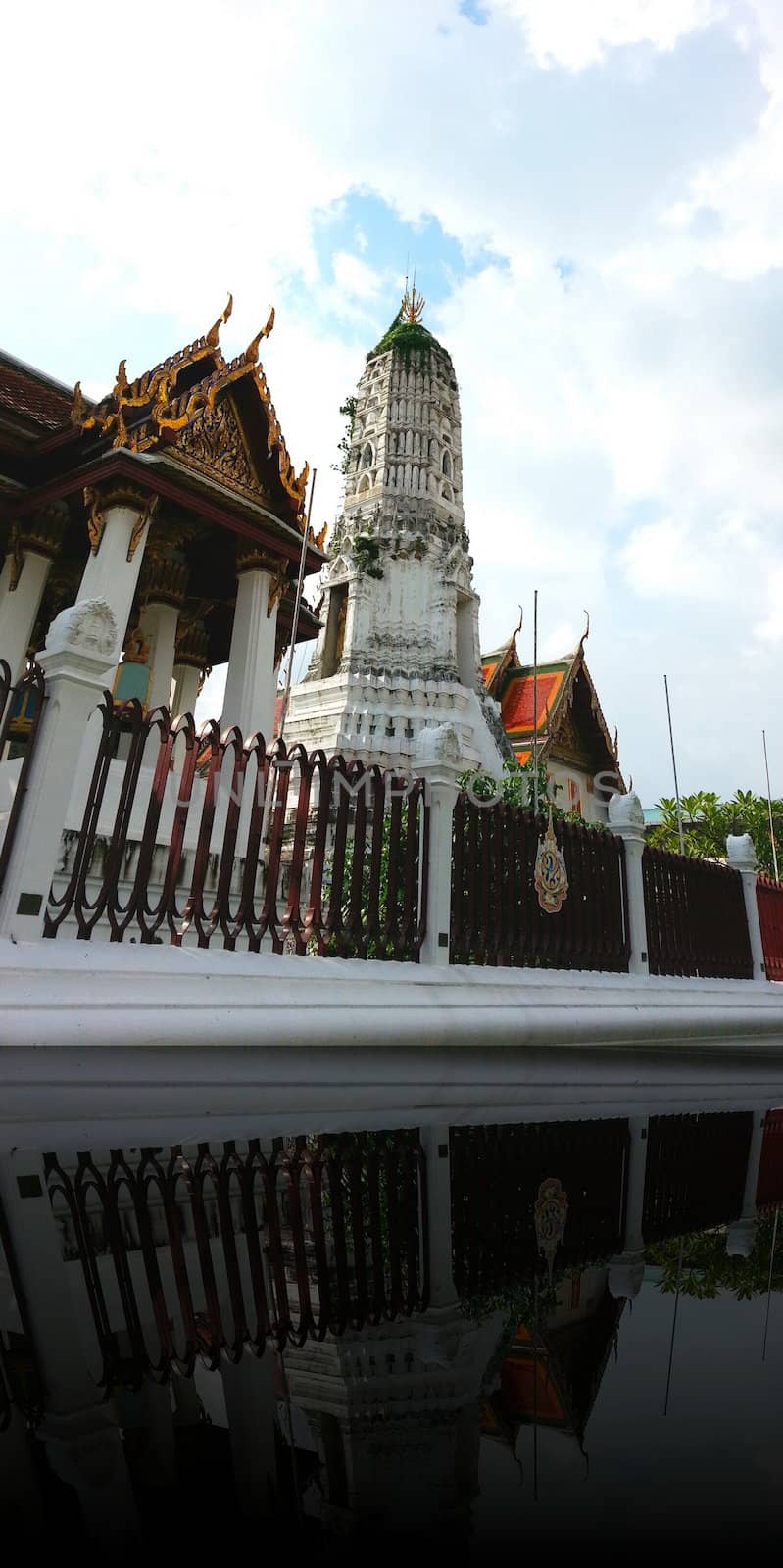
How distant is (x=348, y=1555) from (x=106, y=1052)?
8.67 feet

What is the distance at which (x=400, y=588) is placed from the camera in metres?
21.5

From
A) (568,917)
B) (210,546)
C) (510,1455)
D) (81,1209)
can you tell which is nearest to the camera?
(510,1455)

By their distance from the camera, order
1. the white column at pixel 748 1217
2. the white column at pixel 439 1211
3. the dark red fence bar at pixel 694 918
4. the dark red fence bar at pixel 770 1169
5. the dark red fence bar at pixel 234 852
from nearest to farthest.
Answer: the white column at pixel 439 1211 < the white column at pixel 748 1217 < the dark red fence bar at pixel 770 1169 < the dark red fence bar at pixel 234 852 < the dark red fence bar at pixel 694 918

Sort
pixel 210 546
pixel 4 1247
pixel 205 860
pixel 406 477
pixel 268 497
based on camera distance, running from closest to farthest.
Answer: pixel 4 1247, pixel 205 860, pixel 268 497, pixel 210 546, pixel 406 477

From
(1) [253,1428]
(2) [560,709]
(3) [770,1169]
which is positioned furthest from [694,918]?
(2) [560,709]

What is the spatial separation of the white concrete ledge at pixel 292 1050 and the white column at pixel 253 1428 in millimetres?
1263

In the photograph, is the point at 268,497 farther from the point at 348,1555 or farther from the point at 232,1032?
the point at 348,1555

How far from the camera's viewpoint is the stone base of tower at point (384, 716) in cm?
1859

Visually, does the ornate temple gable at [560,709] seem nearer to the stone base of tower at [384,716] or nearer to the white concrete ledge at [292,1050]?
the stone base of tower at [384,716]

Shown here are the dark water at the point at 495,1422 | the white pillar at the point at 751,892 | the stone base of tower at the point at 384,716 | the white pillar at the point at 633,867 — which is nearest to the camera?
the dark water at the point at 495,1422

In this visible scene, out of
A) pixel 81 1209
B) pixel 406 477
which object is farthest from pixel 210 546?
pixel 406 477

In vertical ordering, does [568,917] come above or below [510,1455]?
above

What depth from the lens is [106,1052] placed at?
3.20 metres

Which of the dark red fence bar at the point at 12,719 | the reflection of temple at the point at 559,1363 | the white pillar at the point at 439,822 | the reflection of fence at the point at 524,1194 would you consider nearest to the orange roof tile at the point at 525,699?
the white pillar at the point at 439,822
